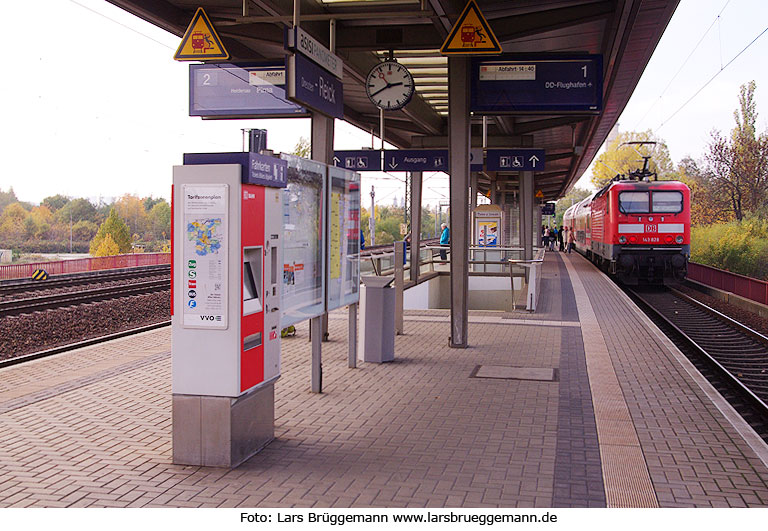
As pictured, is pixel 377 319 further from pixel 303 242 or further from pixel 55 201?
pixel 55 201

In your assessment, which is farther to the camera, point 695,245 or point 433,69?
point 695,245

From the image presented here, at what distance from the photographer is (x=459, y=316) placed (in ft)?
37.3

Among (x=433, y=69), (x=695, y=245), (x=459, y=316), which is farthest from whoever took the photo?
(x=695, y=245)

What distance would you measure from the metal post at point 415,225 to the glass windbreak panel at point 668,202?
23.4ft

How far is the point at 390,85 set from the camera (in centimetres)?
1188

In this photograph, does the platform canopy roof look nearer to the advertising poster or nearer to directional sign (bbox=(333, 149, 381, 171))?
directional sign (bbox=(333, 149, 381, 171))

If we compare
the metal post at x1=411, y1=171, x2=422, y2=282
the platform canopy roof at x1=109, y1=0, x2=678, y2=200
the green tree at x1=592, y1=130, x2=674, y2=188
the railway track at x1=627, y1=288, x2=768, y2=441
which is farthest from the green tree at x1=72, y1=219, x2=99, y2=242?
the green tree at x1=592, y1=130, x2=674, y2=188

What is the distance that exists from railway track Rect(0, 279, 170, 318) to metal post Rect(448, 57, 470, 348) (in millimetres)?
8499

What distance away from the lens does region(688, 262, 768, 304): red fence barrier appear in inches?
708

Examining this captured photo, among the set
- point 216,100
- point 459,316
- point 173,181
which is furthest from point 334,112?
point 459,316

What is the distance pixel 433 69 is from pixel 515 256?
1013 centimetres

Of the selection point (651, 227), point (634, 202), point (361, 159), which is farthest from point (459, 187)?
point (651, 227)

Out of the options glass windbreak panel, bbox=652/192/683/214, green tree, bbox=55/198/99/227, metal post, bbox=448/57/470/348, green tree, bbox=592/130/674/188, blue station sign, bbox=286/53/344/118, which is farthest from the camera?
green tree, bbox=592/130/674/188
